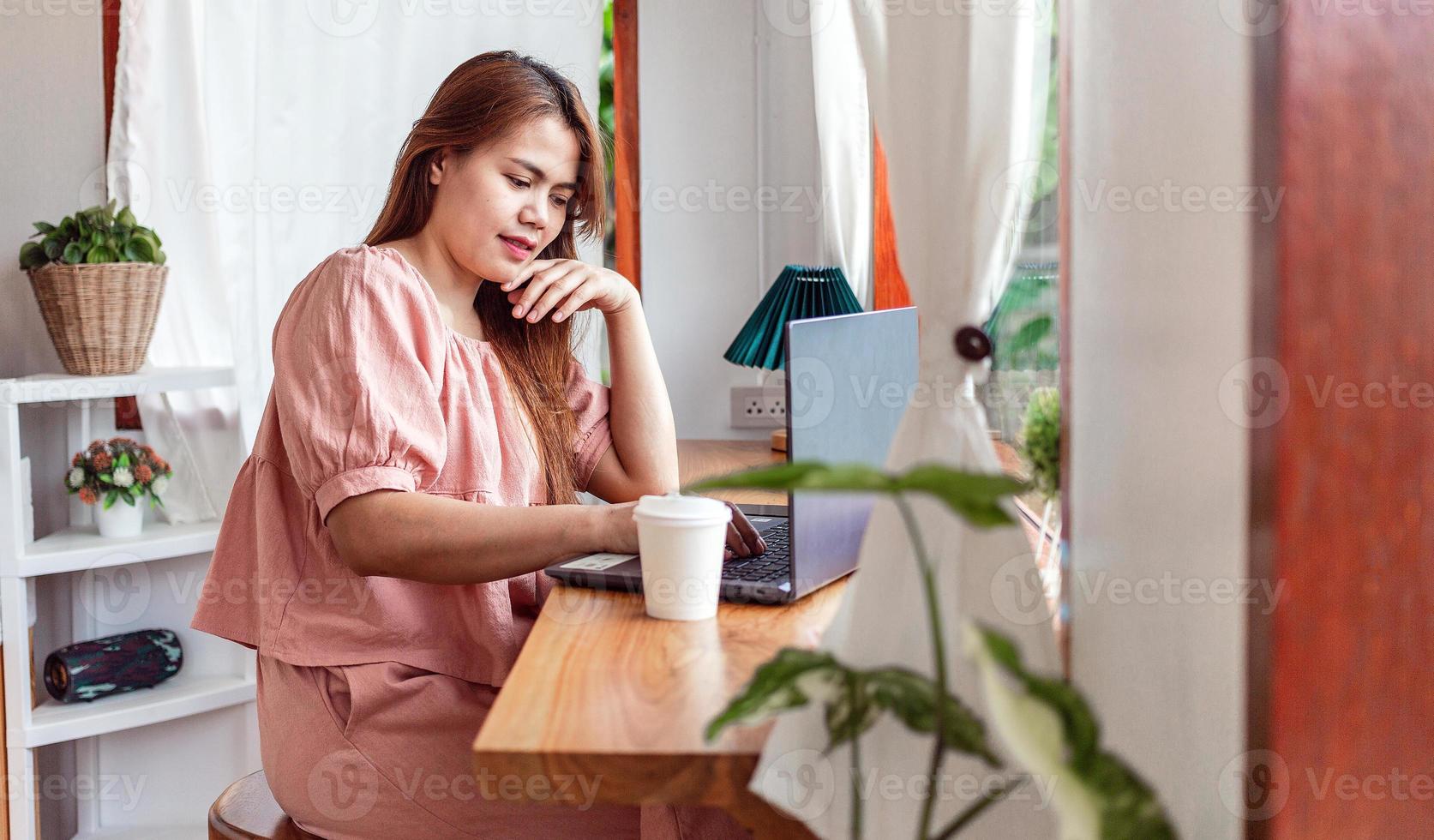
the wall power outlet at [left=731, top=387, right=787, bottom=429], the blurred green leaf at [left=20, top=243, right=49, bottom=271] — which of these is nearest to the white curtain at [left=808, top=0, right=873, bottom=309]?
the wall power outlet at [left=731, top=387, right=787, bottom=429]

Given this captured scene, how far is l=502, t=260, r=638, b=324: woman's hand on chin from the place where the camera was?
4.81 feet

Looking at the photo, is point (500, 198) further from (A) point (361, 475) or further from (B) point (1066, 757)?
(B) point (1066, 757)

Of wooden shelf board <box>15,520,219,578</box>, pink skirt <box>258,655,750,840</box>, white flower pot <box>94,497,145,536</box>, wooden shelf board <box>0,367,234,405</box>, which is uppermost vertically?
wooden shelf board <box>0,367,234,405</box>

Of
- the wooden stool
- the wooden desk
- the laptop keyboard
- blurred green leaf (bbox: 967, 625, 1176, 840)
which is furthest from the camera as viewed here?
the wooden stool

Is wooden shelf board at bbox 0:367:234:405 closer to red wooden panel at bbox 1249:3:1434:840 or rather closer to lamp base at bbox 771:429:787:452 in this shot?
lamp base at bbox 771:429:787:452

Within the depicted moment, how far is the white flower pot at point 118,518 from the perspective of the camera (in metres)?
2.21

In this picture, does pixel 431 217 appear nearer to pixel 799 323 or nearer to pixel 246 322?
pixel 799 323

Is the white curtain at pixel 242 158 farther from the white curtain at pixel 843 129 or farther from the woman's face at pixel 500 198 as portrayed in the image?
the woman's face at pixel 500 198

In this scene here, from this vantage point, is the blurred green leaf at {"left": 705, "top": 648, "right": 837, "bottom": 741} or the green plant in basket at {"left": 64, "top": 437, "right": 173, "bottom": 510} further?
the green plant in basket at {"left": 64, "top": 437, "right": 173, "bottom": 510}

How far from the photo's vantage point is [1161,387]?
0.77 m

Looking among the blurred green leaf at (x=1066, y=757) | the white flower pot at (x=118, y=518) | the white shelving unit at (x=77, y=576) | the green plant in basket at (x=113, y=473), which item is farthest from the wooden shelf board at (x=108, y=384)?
Result: the blurred green leaf at (x=1066, y=757)

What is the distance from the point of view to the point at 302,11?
2469 millimetres

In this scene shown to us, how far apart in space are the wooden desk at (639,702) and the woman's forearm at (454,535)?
0.31ft

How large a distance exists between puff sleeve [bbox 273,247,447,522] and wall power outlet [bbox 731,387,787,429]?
4.68 feet
